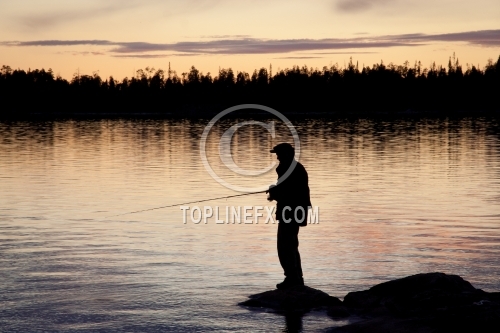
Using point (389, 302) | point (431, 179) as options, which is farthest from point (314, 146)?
point (389, 302)

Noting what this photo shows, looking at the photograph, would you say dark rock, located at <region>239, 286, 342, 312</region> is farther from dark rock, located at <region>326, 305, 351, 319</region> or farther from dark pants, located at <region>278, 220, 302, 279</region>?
dark pants, located at <region>278, 220, 302, 279</region>

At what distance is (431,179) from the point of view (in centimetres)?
3091

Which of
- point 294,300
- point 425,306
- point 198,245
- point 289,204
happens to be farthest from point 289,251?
point 198,245

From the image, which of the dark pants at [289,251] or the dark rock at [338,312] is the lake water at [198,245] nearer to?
the dark rock at [338,312]

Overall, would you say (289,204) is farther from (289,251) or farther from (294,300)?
(294,300)

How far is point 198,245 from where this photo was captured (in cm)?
1616

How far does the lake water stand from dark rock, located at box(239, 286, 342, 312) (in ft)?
1.19

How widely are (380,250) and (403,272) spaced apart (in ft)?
6.53

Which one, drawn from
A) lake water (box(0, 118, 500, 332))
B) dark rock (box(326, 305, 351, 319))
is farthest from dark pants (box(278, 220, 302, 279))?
dark rock (box(326, 305, 351, 319))

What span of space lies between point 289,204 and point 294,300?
1.29m

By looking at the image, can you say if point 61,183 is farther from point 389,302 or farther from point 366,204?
point 389,302

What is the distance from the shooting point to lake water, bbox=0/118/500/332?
35.8 ft

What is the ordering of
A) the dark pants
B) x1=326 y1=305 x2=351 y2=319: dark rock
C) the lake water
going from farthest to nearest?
1. the dark pants
2. the lake water
3. x1=326 y1=305 x2=351 y2=319: dark rock

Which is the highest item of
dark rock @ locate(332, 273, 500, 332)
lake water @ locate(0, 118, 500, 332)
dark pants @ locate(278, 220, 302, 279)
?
dark pants @ locate(278, 220, 302, 279)
